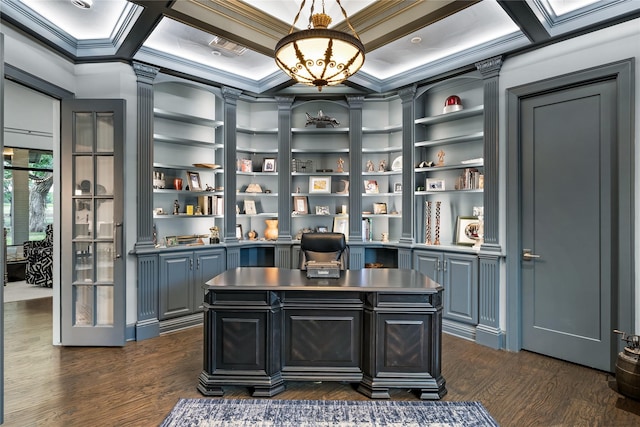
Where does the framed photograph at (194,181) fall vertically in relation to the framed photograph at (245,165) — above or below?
below

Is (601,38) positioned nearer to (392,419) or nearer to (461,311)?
(461,311)

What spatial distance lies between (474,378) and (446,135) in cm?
290

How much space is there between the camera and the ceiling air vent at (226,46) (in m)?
3.82

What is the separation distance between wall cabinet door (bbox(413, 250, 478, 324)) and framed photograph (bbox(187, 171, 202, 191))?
3.00 m

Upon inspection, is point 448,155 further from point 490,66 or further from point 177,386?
point 177,386

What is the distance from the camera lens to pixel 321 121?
16.7 feet

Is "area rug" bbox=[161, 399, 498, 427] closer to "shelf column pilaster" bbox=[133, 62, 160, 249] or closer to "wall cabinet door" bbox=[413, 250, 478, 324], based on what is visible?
"wall cabinet door" bbox=[413, 250, 478, 324]

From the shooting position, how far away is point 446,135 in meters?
4.70

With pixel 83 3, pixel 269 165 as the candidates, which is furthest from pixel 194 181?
pixel 83 3

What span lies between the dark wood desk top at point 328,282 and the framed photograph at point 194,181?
181 cm

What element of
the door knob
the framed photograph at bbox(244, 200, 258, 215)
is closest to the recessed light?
the framed photograph at bbox(244, 200, 258, 215)

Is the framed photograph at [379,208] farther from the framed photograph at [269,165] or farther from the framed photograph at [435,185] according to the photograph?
the framed photograph at [269,165]

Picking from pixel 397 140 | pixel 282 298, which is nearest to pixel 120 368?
pixel 282 298

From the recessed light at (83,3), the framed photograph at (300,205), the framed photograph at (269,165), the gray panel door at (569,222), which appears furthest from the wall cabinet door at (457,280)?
the recessed light at (83,3)
